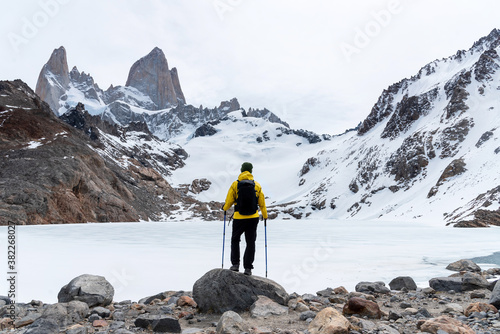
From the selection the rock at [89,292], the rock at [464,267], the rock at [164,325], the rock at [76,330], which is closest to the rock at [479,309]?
the rock at [164,325]

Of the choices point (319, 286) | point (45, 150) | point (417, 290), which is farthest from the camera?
point (45, 150)

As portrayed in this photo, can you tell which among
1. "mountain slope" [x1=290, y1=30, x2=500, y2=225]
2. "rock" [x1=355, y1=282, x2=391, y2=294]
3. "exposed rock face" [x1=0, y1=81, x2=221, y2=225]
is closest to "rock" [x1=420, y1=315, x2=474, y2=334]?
"rock" [x1=355, y1=282, x2=391, y2=294]

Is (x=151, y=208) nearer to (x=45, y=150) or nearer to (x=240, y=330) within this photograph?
(x=45, y=150)

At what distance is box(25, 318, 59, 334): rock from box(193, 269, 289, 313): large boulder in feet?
10.5

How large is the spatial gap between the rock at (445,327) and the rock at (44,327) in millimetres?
6882

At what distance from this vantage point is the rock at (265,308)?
8375mm

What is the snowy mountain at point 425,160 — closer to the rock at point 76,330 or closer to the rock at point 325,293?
the rock at point 325,293

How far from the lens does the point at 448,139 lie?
121125 millimetres

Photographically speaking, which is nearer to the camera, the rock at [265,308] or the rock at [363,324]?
the rock at [363,324]

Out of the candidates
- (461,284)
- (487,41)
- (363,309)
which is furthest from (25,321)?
(487,41)

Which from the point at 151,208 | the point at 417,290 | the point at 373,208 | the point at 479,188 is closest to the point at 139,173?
the point at 151,208

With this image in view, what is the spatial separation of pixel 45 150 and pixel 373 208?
9974 centimetres

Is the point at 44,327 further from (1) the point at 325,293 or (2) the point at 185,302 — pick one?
(1) the point at 325,293

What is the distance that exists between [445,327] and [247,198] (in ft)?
17.2
